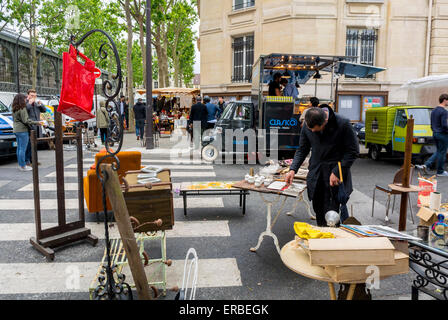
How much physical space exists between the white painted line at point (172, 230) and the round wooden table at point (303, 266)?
8.07 ft

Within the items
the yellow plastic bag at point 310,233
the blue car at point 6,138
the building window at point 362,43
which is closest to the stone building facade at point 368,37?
the building window at point 362,43

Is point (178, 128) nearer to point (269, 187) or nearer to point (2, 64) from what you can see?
point (269, 187)

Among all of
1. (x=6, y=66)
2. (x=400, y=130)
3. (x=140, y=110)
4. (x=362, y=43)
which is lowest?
(x=400, y=130)

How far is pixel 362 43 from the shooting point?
20062mm

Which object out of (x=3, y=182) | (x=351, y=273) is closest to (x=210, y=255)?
(x=351, y=273)

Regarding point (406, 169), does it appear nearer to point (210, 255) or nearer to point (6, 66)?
point (210, 255)

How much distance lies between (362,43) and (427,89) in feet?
22.3

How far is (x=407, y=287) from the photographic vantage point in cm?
365

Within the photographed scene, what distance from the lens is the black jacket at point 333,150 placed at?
427 cm

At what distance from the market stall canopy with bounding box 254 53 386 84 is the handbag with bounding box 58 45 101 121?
863cm

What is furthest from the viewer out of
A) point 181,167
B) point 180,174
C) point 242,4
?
point 242,4

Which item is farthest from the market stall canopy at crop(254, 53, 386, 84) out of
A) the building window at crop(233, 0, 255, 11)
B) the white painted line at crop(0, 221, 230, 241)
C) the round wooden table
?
the building window at crop(233, 0, 255, 11)

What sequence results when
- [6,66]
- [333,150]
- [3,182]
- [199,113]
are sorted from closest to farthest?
1. [333,150]
2. [3,182]
3. [199,113]
4. [6,66]

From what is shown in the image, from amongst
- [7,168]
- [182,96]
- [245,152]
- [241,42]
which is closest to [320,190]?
[245,152]
